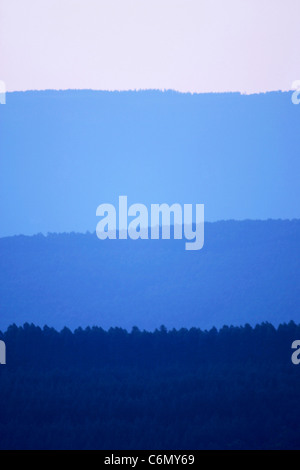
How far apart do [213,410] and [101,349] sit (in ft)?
1.62

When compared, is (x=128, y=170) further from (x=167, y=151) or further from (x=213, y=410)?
(x=213, y=410)

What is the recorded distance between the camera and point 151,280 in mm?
2559

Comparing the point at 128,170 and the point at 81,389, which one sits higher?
the point at 128,170

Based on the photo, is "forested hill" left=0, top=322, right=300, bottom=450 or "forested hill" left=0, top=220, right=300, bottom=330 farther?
"forested hill" left=0, top=220, right=300, bottom=330

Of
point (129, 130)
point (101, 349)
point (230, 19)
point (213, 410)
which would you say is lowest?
point (213, 410)

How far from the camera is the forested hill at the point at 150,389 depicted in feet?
7.48

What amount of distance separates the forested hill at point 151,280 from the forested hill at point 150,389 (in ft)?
0.21

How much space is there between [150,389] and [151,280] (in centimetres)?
44

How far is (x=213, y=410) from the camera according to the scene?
2.33 m

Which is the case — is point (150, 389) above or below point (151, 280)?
below

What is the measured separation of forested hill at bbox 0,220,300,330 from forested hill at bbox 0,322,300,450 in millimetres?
63

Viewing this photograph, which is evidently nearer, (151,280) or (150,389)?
(150,389)

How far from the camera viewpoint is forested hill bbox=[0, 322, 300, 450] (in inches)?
89.8
